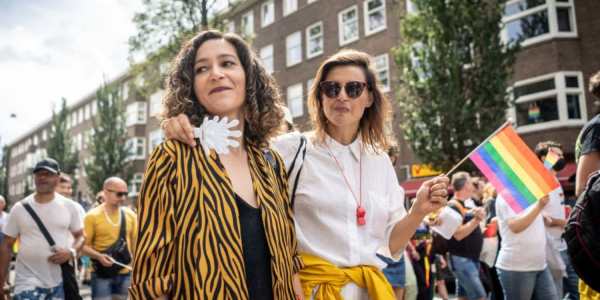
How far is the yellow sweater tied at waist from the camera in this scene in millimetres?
2332

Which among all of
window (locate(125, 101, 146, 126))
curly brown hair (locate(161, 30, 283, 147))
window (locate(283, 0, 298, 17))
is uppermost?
window (locate(283, 0, 298, 17))

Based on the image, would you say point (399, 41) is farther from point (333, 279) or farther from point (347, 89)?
point (333, 279)

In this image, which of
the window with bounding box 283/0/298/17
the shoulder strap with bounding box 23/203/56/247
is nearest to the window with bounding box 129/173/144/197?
the window with bounding box 283/0/298/17

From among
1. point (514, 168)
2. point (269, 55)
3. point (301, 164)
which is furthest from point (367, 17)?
point (301, 164)

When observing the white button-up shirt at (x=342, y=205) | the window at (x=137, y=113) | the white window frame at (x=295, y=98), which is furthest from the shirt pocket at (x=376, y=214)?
the window at (x=137, y=113)

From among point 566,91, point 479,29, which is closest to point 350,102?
point 479,29

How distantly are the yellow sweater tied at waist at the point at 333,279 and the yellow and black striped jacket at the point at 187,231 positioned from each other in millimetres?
528

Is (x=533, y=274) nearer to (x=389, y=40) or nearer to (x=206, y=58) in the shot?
(x=206, y=58)

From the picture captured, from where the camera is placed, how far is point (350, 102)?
2.76m

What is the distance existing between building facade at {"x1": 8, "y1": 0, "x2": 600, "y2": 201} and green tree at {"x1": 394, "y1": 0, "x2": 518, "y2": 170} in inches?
32.0

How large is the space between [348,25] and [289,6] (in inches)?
214

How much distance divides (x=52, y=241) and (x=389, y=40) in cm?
1923

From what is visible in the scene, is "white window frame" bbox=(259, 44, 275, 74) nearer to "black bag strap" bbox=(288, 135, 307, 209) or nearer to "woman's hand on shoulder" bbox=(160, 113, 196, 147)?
"black bag strap" bbox=(288, 135, 307, 209)

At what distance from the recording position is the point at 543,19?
1748 cm
